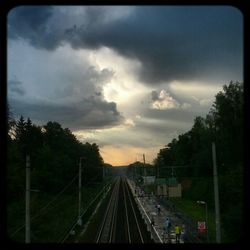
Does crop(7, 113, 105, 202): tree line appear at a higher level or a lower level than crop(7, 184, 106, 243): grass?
higher

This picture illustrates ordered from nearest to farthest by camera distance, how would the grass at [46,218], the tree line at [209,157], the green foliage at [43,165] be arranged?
the tree line at [209,157] → the grass at [46,218] → the green foliage at [43,165]

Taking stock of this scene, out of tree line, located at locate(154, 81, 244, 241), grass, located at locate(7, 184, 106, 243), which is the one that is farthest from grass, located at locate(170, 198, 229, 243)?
grass, located at locate(7, 184, 106, 243)

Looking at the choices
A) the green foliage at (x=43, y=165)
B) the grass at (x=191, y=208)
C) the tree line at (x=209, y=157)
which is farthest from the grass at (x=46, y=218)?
the grass at (x=191, y=208)

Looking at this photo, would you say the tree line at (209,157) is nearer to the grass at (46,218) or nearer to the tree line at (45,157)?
the grass at (46,218)

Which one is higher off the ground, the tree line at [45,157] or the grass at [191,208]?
the tree line at [45,157]

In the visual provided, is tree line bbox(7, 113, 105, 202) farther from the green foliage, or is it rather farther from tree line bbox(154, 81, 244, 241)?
tree line bbox(154, 81, 244, 241)

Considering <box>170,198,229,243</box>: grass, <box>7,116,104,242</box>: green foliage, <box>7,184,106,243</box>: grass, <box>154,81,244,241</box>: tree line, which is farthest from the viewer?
<box>170,198,229,243</box>: grass

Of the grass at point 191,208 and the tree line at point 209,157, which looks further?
the grass at point 191,208

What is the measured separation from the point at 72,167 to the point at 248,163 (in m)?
60.4

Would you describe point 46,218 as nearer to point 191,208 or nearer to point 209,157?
point 209,157

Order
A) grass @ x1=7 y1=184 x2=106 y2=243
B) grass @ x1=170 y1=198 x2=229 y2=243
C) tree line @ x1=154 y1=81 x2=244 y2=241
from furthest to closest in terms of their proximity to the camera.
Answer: grass @ x1=170 y1=198 x2=229 y2=243, grass @ x1=7 y1=184 x2=106 y2=243, tree line @ x1=154 y1=81 x2=244 y2=241
